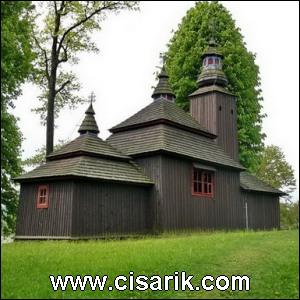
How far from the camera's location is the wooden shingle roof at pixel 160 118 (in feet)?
78.5

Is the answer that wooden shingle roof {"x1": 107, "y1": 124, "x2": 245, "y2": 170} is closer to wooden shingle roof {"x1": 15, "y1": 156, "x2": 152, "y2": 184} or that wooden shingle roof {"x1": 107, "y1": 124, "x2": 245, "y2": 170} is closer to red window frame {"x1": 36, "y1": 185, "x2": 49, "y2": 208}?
wooden shingle roof {"x1": 15, "y1": 156, "x2": 152, "y2": 184}

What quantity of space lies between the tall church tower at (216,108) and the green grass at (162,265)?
13.8 meters

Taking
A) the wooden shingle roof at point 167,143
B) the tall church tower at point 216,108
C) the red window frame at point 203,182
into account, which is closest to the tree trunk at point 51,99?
the wooden shingle roof at point 167,143

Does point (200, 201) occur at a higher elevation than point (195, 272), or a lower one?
higher

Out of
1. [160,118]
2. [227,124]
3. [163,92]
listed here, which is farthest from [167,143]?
[227,124]

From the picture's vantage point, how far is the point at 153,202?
22.0m

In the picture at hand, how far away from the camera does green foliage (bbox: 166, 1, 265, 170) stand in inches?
1375

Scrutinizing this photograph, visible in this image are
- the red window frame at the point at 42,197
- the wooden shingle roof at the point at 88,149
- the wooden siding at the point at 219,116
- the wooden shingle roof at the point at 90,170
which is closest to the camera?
the wooden shingle roof at the point at 90,170

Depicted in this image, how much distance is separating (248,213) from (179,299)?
2110cm

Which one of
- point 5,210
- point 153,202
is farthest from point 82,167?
point 5,210

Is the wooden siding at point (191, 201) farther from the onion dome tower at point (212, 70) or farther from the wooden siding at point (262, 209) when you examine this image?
the onion dome tower at point (212, 70)

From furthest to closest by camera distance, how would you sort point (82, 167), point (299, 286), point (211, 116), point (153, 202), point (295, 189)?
point (295, 189)
point (211, 116)
point (153, 202)
point (82, 167)
point (299, 286)

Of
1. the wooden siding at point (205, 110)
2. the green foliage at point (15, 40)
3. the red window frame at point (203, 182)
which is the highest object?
the wooden siding at point (205, 110)

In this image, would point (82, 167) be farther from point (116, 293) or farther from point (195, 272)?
point (116, 293)
